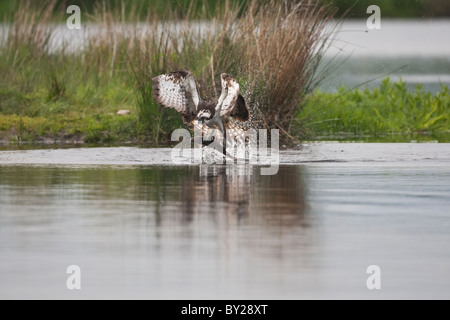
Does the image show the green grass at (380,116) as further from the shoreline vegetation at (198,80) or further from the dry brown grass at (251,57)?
the dry brown grass at (251,57)

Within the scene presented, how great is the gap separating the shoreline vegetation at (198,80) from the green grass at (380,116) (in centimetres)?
2

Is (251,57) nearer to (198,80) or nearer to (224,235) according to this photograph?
(198,80)

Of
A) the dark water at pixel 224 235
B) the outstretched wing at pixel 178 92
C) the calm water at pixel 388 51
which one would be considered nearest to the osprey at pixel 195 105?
the outstretched wing at pixel 178 92

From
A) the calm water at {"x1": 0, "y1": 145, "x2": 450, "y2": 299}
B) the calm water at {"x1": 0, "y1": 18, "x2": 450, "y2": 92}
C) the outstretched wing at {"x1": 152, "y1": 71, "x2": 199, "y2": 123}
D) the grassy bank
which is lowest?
the calm water at {"x1": 0, "y1": 145, "x2": 450, "y2": 299}

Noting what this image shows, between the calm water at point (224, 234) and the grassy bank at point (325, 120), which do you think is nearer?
the calm water at point (224, 234)

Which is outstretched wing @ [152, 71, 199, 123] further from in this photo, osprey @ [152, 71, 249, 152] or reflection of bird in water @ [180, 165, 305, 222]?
reflection of bird in water @ [180, 165, 305, 222]

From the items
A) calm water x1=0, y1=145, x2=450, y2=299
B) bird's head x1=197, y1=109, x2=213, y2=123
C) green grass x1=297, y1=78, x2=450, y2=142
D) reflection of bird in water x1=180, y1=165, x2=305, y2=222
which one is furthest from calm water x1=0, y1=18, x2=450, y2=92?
calm water x1=0, y1=145, x2=450, y2=299

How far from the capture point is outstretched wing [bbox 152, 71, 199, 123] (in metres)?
13.2

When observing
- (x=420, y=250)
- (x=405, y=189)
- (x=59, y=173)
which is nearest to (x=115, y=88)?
(x=59, y=173)

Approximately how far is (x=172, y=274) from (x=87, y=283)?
18.9 inches

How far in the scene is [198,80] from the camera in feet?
52.2

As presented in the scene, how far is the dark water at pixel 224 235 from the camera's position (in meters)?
6.39

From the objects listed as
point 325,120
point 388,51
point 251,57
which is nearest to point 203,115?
point 251,57

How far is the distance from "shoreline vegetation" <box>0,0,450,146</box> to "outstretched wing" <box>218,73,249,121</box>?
1.83 meters
